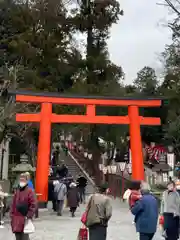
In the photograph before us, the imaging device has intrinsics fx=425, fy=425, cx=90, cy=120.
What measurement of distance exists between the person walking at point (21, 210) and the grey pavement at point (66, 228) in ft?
11.4

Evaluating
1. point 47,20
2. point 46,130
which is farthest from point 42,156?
point 47,20

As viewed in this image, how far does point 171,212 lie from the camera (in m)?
8.23

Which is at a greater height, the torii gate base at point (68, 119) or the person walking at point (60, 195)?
the torii gate base at point (68, 119)

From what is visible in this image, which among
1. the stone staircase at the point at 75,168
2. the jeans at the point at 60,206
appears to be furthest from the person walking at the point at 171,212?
the stone staircase at the point at 75,168

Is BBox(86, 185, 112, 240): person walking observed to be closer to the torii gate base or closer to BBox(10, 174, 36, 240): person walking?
BBox(10, 174, 36, 240): person walking

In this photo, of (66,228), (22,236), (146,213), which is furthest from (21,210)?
(66,228)

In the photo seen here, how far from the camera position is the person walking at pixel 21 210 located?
7211 mm

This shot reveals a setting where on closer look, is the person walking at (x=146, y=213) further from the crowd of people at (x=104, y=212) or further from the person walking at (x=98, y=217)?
the person walking at (x=98, y=217)

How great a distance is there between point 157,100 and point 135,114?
1488mm

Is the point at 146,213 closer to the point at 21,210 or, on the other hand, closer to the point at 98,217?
the point at 98,217

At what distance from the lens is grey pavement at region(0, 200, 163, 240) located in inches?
431

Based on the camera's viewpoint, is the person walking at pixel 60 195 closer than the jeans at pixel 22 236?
No

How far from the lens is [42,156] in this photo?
19547 millimetres

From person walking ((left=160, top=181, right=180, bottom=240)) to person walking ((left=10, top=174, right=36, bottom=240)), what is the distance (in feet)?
8.77
